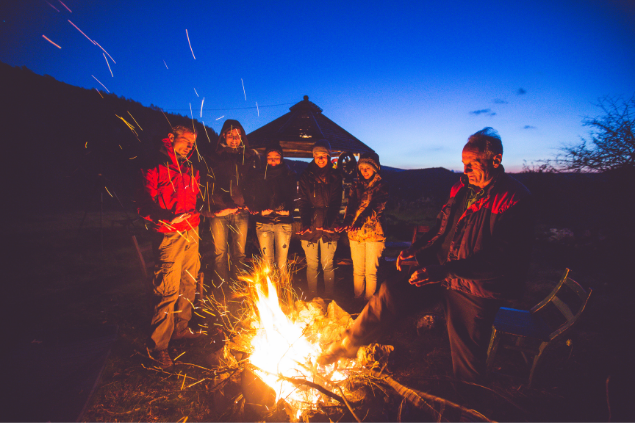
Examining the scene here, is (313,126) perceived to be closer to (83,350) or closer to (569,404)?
(83,350)

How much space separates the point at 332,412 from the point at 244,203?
3267 millimetres

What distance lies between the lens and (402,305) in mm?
2311

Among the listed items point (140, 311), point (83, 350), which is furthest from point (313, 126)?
point (83, 350)

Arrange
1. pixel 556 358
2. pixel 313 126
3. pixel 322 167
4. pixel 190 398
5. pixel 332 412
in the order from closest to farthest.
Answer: pixel 332 412
pixel 190 398
pixel 556 358
pixel 322 167
pixel 313 126

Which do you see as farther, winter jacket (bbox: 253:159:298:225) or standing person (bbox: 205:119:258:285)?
winter jacket (bbox: 253:159:298:225)

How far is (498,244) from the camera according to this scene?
190 centimetres

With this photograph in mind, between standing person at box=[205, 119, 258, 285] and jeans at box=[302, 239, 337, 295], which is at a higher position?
standing person at box=[205, 119, 258, 285]

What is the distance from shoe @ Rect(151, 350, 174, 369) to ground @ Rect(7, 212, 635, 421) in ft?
0.36

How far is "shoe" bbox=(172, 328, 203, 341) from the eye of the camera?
3.28 metres

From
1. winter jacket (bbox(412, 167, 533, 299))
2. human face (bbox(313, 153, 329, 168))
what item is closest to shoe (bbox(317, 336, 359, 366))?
winter jacket (bbox(412, 167, 533, 299))

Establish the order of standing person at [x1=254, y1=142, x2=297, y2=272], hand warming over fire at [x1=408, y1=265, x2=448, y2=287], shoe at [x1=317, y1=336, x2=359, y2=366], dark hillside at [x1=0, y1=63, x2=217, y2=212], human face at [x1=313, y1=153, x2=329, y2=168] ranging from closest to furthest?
hand warming over fire at [x1=408, y1=265, x2=448, y2=287]
shoe at [x1=317, y1=336, x2=359, y2=366]
human face at [x1=313, y1=153, x2=329, y2=168]
standing person at [x1=254, y1=142, x2=297, y2=272]
dark hillside at [x1=0, y1=63, x2=217, y2=212]

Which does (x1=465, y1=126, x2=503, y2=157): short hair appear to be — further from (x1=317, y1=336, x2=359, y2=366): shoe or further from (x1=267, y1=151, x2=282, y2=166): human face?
(x1=267, y1=151, x2=282, y2=166): human face

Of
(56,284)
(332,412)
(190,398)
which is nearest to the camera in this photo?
(332,412)

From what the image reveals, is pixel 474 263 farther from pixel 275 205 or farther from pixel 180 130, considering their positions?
pixel 180 130
